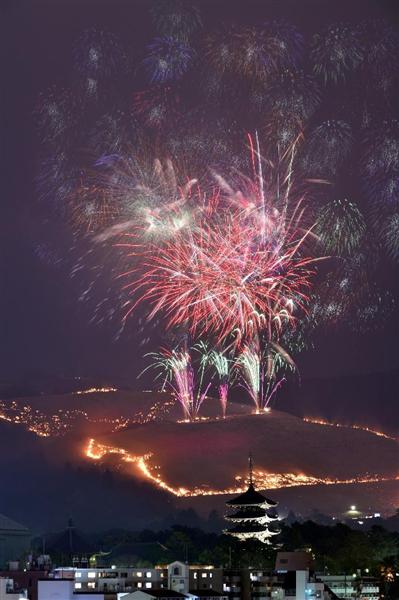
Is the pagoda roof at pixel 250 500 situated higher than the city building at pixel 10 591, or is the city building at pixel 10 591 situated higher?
the pagoda roof at pixel 250 500

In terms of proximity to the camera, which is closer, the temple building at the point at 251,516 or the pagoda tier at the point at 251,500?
the temple building at the point at 251,516

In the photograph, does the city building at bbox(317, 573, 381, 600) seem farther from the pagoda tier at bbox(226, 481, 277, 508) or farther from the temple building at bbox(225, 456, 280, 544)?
the pagoda tier at bbox(226, 481, 277, 508)

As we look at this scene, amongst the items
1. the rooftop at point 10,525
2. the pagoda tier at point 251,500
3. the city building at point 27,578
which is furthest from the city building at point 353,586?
the city building at point 27,578

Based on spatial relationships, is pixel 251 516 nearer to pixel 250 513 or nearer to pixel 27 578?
pixel 250 513

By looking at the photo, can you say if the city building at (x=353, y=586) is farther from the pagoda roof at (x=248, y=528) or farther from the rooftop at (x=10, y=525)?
the rooftop at (x=10, y=525)

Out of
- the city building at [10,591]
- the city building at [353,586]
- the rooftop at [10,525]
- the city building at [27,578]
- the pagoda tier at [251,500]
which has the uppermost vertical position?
the pagoda tier at [251,500]

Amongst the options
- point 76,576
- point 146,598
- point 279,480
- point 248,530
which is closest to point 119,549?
point 248,530

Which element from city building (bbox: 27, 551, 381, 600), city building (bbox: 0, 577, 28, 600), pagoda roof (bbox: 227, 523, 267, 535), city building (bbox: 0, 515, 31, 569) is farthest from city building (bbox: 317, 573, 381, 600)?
city building (bbox: 0, 577, 28, 600)
